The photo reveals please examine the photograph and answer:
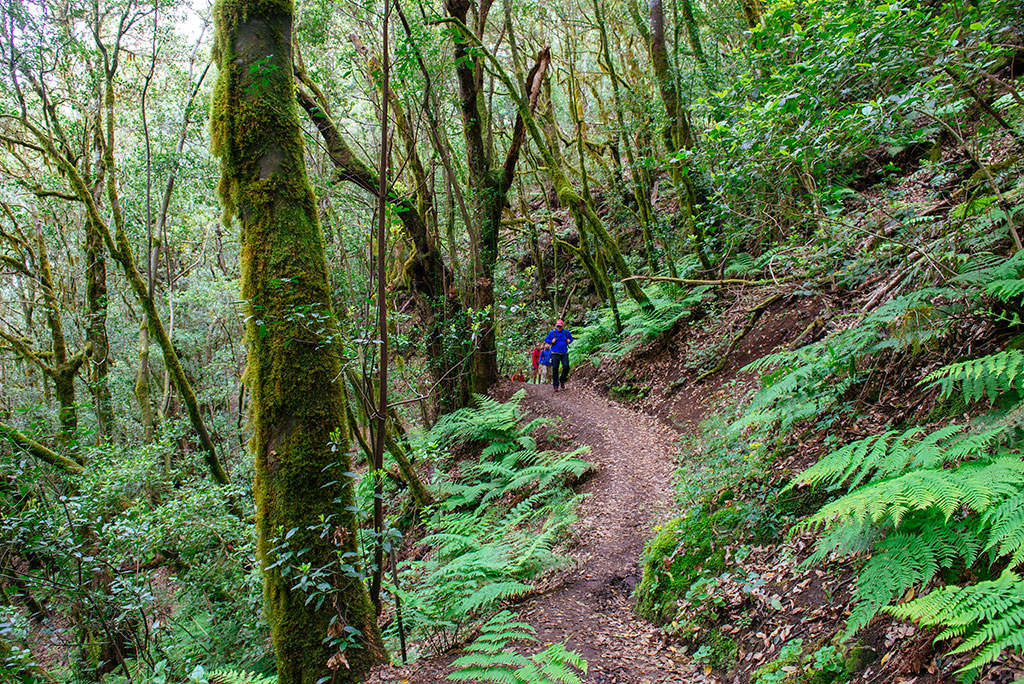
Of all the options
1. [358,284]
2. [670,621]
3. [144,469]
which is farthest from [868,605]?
[358,284]

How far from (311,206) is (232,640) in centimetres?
616

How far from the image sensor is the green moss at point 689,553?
4371 millimetres

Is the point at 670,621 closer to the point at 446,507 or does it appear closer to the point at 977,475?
the point at 977,475

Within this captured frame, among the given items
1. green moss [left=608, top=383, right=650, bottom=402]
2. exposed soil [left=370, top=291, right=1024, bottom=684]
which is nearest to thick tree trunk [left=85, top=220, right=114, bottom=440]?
exposed soil [left=370, top=291, right=1024, bottom=684]

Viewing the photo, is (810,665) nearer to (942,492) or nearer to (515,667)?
(942,492)

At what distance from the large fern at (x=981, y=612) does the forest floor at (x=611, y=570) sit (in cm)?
199

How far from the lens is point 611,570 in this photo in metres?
5.40

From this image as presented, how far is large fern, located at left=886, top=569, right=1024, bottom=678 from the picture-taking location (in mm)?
1802

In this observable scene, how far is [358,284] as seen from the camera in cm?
1265

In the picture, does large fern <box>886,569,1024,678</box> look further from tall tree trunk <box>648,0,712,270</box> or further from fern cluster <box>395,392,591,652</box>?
tall tree trunk <box>648,0,712,270</box>

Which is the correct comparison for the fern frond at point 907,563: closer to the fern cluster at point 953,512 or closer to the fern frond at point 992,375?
the fern cluster at point 953,512

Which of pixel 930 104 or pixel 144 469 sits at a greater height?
pixel 930 104

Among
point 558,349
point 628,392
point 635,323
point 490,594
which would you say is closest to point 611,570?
point 490,594

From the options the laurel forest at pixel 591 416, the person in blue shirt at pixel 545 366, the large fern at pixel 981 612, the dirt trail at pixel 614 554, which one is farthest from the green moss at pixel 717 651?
the person in blue shirt at pixel 545 366
